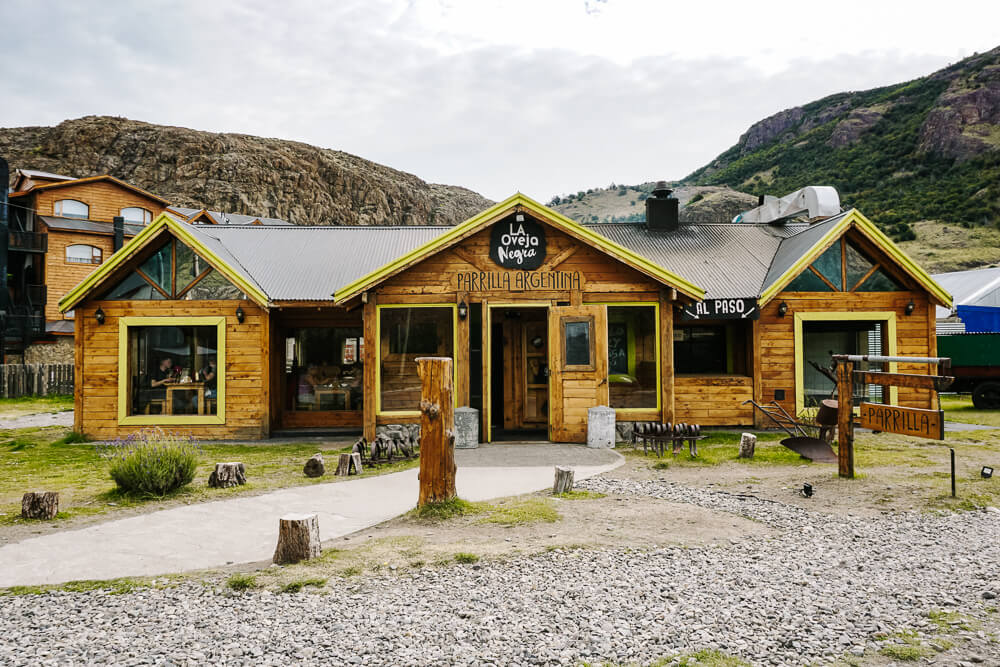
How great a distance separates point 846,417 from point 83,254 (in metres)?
41.6

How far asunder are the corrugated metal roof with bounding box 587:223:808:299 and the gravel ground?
30.2 ft

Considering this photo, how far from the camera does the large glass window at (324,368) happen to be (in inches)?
575

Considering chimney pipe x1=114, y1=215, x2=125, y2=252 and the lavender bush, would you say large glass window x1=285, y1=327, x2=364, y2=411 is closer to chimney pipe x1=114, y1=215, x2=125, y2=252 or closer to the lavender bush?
the lavender bush

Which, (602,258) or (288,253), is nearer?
(602,258)

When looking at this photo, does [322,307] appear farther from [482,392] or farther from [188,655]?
[188,655]

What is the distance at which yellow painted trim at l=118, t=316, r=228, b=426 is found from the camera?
521 inches

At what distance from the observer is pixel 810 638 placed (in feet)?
13.1

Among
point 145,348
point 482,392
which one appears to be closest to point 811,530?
point 482,392

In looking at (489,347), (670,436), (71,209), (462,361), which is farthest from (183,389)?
(71,209)

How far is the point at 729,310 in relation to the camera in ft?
44.4

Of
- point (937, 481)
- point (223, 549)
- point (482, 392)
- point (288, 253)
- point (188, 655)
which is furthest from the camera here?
point (288, 253)

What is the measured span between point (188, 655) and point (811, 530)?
18.9ft

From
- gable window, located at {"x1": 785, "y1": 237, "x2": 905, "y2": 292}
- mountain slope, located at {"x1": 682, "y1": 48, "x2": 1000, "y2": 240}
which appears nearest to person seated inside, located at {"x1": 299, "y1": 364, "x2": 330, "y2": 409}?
gable window, located at {"x1": 785, "y1": 237, "x2": 905, "y2": 292}

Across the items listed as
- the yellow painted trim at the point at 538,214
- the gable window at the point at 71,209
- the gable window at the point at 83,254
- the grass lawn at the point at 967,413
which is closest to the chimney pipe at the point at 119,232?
the gable window at the point at 83,254
